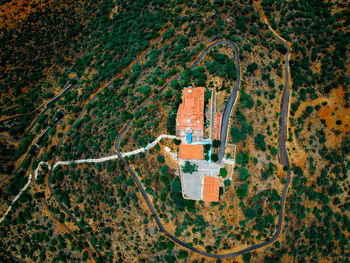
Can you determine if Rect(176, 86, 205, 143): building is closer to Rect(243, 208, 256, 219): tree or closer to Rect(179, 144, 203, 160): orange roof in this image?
Rect(179, 144, 203, 160): orange roof

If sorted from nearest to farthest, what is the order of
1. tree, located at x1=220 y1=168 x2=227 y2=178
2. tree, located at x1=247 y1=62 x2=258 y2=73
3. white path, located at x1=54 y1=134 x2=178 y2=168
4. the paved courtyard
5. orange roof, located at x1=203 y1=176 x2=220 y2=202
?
orange roof, located at x1=203 y1=176 x2=220 y2=202 → tree, located at x1=220 y1=168 x2=227 y2=178 → the paved courtyard → white path, located at x1=54 y1=134 x2=178 y2=168 → tree, located at x1=247 y1=62 x2=258 y2=73

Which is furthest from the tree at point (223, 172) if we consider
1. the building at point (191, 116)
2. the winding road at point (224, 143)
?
the building at point (191, 116)

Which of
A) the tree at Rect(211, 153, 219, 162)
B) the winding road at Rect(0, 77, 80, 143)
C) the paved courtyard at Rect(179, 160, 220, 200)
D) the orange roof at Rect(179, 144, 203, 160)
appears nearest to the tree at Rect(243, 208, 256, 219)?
the paved courtyard at Rect(179, 160, 220, 200)

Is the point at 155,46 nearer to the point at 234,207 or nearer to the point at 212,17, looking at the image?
the point at 212,17

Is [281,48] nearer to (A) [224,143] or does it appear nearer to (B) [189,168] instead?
(A) [224,143]

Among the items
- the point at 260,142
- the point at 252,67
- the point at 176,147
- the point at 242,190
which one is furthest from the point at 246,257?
the point at 252,67

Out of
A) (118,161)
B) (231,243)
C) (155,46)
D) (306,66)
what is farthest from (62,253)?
(306,66)

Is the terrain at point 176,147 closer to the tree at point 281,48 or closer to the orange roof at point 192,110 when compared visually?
the tree at point 281,48
